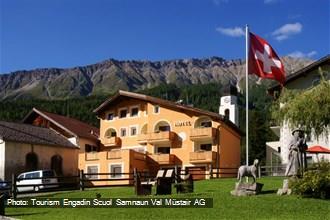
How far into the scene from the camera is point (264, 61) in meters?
26.7

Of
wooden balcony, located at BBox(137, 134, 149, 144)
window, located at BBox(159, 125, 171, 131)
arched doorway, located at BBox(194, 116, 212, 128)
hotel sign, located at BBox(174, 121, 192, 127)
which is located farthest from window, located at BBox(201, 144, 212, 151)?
wooden balcony, located at BBox(137, 134, 149, 144)

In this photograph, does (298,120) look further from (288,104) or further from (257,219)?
(257,219)

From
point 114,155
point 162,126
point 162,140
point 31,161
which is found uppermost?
point 162,126

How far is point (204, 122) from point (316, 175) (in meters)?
32.9

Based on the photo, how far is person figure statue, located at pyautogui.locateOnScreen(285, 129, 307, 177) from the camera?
2159 cm

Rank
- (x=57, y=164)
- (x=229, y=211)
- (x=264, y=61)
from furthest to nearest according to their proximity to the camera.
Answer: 1. (x=57, y=164)
2. (x=264, y=61)
3. (x=229, y=211)

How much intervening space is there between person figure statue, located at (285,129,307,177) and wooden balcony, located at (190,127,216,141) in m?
28.7

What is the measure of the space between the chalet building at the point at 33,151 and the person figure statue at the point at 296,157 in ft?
100

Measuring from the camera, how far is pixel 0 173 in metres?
46.3

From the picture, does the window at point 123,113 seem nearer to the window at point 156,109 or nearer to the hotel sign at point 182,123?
the window at point 156,109

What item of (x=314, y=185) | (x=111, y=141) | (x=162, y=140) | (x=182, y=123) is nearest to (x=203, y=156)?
(x=182, y=123)

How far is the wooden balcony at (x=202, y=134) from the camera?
50719 mm

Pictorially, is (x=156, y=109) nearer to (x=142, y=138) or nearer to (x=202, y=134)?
(x=142, y=138)

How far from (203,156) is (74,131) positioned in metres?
14.3
